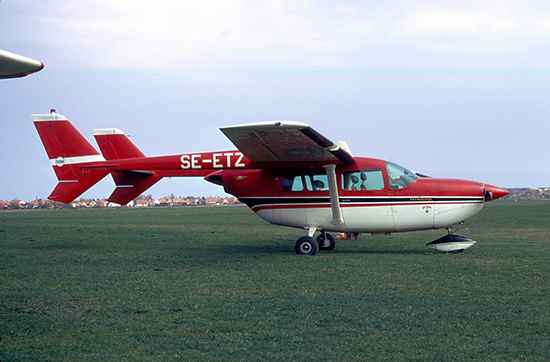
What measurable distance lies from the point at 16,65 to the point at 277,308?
155 inches

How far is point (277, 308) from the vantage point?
631 centimetres

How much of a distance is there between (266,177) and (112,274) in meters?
5.17

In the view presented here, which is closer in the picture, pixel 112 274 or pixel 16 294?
pixel 16 294

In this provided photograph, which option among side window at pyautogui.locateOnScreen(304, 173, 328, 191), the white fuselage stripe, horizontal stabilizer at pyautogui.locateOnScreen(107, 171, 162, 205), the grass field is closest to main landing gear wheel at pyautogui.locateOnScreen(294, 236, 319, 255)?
the grass field

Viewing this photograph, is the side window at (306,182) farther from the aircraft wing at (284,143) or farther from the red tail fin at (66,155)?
the red tail fin at (66,155)

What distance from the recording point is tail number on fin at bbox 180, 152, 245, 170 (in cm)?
1369

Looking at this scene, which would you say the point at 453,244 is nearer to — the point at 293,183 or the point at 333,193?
the point at 333,193

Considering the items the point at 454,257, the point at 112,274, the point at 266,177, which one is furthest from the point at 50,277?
the point at 454,257

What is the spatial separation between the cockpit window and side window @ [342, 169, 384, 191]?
9.2 inches

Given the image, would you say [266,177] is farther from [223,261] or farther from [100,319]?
[100,319]

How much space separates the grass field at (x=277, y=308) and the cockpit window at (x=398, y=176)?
Result: 190 cm

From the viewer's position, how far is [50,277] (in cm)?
882

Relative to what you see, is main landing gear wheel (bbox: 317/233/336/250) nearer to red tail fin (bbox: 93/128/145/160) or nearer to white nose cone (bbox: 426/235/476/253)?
white nose cone (bbox: 426/235/476/253)

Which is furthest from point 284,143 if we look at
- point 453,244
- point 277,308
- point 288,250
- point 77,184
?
point 77,184
